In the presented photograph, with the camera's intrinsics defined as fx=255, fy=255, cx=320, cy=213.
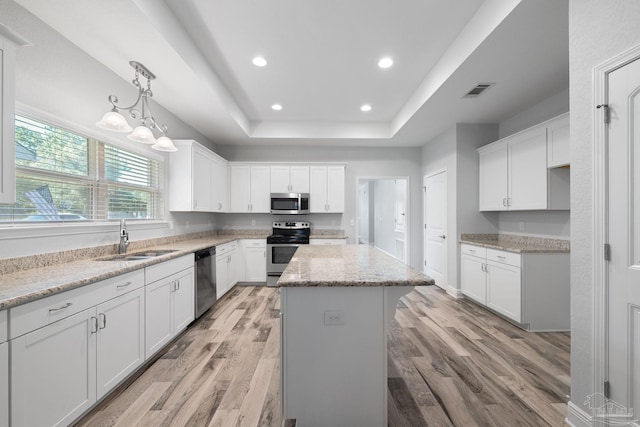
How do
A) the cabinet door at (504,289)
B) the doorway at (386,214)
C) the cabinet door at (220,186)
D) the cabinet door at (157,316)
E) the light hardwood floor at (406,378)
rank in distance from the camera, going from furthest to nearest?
the doorway at (386,214) < the cabinet door at (220,186) < the cabinet door at (504,289) < the cabinet door at (157,316) < the light hardwood floor at (406,378)

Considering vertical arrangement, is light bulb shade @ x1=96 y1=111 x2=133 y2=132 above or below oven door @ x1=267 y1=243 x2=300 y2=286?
above

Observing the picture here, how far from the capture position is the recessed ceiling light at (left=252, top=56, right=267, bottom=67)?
2.77 meters

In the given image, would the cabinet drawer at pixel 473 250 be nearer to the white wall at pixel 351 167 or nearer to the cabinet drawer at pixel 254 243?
the white wall at pixel 351 167

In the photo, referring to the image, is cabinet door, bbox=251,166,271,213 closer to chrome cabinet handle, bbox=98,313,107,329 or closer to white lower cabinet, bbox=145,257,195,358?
white lower cabinet, bbox=145,257,195,358

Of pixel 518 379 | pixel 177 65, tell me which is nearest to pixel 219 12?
pixel 177 65

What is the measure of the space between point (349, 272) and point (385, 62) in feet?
8.08

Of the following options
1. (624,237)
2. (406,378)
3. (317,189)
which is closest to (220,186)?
(317,189)

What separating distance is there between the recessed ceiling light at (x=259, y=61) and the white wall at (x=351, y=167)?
2.35m

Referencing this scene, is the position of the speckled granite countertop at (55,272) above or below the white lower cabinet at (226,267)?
above

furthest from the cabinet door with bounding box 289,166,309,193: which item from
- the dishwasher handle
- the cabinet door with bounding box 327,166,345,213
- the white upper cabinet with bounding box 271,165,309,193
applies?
the dishwasher handle

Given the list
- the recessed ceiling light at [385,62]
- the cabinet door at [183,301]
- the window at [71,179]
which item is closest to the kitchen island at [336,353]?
the cabinet door at [183,301]

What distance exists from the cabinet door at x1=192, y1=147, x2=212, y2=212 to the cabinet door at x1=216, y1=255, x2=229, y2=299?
0.80 meters

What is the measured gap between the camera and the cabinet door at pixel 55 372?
1.20 meters

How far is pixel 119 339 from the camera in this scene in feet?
5.93
